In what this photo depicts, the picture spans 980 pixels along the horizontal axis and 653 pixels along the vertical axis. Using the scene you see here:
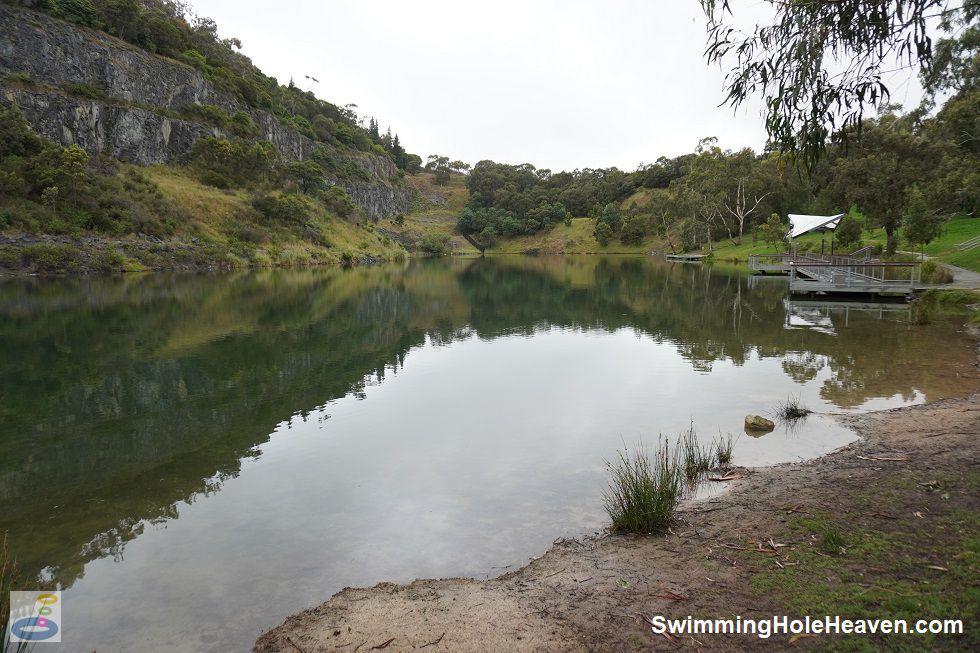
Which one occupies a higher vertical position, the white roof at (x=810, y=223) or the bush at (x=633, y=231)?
the bush at (x=633, y=231)

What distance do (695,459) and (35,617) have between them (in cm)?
731

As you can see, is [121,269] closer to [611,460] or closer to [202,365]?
[202,365]

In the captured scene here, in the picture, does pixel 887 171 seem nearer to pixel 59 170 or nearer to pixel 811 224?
Answer: pixel 811 224

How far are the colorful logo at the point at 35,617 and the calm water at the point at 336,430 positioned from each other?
180 millimetres

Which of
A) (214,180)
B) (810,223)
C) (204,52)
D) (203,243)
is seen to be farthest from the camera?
(204,52)

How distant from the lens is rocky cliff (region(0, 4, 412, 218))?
5578 centimetres

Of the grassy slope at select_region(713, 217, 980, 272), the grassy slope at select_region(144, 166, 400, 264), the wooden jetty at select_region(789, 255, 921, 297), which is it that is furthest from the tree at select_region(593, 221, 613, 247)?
the wooden jetty at select_region(789, 255, 921, 297)

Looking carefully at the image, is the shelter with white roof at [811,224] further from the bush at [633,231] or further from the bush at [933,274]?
the bush at [633,231]

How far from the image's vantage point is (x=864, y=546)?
15.0ft

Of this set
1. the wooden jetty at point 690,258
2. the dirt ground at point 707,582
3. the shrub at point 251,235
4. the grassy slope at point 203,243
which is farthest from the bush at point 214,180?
Answer: the dirt ground at point 707,582

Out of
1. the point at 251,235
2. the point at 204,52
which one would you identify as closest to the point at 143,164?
the point at 251,235

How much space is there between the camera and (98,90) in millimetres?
62344

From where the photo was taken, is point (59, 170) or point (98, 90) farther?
point (98, 90)

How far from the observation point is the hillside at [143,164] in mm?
43844
